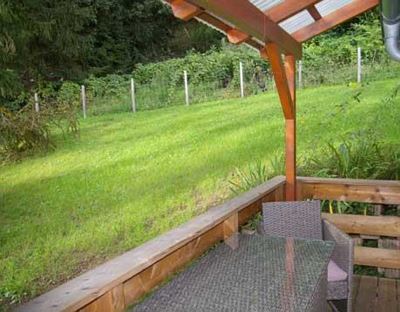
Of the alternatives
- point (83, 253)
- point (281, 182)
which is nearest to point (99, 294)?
point (281, 182)

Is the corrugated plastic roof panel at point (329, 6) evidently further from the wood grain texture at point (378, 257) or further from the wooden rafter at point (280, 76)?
the wood grain texture at point (378, 257)

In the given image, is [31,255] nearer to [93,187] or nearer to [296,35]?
[93,187]

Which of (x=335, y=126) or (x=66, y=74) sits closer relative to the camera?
(x=335, y=126)

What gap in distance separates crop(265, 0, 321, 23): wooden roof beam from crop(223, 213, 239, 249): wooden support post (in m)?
1.34

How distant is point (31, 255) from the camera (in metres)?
4.78

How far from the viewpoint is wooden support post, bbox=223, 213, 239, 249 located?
2.52 m

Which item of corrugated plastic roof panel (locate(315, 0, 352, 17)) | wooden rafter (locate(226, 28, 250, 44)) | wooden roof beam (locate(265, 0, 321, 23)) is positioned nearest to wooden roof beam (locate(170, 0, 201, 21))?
wooden rafter (locate(226, 28, 250, 44))

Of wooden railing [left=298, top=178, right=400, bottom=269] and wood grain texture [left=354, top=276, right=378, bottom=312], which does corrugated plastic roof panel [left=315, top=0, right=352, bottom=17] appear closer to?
wooden railing [left=298, top=178, right=400, bottom=269]

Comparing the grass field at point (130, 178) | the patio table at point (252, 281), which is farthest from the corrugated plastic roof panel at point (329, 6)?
the grass field at point (130, 178)

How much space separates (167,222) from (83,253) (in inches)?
36.0

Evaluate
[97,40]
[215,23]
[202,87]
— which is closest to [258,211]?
[215,23]

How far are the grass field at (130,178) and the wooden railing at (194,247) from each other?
193 centimetres

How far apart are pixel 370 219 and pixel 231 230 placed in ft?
4.52

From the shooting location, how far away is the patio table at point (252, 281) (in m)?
1.73
